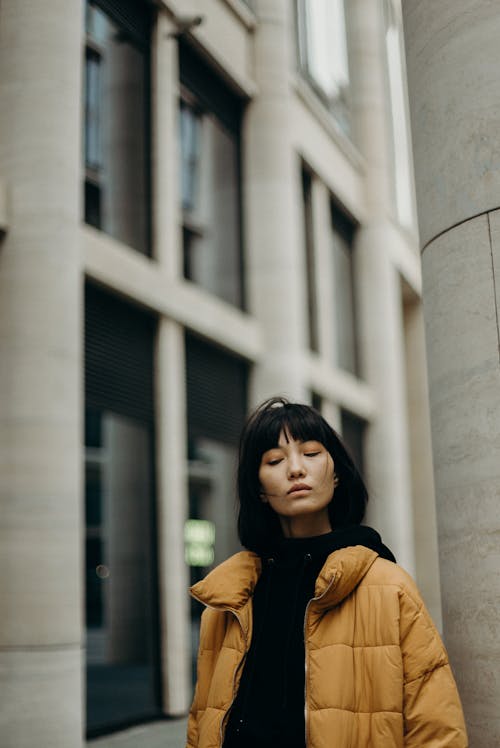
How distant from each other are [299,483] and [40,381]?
5.39 metres

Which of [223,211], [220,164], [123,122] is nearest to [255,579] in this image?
[223,211]

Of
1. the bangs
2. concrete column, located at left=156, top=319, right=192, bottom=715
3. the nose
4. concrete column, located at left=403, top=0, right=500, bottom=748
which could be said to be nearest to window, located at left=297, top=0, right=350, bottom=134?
concrete column, located at left=156, top=319, right=192, bottom=715

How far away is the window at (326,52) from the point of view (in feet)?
54.5

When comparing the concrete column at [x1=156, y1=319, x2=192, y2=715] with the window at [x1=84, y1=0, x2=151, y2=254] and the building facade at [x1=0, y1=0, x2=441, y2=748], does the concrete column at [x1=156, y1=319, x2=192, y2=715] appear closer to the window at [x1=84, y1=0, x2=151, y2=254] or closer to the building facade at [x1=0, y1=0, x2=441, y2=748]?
the building facade at [x1=0, y1=0, x2=441, y2=748]

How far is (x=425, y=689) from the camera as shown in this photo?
2.42 meters

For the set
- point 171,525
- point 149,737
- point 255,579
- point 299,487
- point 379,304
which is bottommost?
point 149,737

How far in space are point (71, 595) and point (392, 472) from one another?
1048cm

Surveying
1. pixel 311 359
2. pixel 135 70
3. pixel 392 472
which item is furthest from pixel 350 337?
pixel 135 70

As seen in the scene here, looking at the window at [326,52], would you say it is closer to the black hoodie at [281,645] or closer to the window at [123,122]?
the window at [123,122]

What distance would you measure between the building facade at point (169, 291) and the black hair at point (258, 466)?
3214 millimetres

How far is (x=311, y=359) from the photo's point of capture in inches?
570

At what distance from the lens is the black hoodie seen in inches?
100

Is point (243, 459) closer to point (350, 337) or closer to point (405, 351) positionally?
point (350, 337)

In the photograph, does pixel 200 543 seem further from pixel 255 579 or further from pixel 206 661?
pixel 255 579
